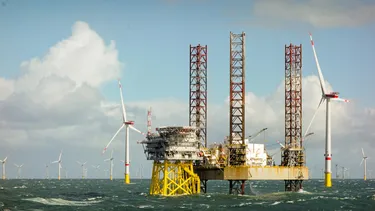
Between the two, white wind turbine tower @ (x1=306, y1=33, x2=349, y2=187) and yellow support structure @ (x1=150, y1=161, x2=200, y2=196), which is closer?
yellow support structure @ (x1=150, y1=161, x2=200, y2=196)

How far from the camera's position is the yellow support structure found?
9244cm

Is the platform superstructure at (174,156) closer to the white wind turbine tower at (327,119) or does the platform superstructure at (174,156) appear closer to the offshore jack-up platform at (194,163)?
the offshore jack-up platform at (194,163)

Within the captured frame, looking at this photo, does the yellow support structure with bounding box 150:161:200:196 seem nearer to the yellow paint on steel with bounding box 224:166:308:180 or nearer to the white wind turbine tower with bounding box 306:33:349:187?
the yellow paint on steel with bounding box 224:166:308:180

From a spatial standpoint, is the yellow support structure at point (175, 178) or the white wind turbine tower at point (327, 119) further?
the white wind turbine tower at point (327, 119)

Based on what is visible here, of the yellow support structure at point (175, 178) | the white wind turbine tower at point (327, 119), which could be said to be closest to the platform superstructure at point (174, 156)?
Answer: the yellow support structure at point (175, 178)

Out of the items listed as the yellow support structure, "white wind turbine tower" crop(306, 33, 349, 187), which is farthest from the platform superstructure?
"white wind turbine tower" crop(306, 33, 349, 187)

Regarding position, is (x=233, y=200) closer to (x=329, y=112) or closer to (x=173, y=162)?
(x=173, y=162)

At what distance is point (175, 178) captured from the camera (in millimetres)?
94375

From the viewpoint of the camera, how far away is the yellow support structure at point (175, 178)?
92.4m

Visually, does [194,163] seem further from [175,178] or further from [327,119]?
[327,119]

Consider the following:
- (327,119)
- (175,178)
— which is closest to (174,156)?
(175,178)

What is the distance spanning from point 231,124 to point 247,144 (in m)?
4.04

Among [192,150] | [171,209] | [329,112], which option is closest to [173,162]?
[192,150]

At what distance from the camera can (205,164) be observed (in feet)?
312
